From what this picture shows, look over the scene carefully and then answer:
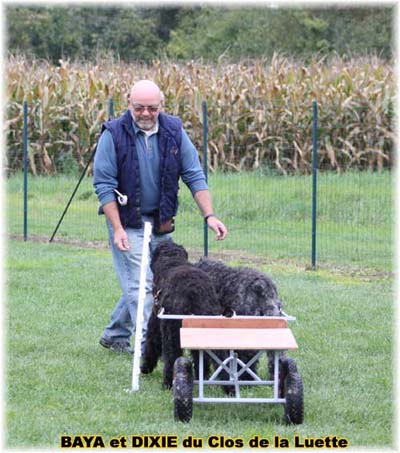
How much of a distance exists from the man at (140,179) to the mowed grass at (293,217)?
6743mm

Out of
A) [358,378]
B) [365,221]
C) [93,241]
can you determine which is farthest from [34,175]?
[358,378]

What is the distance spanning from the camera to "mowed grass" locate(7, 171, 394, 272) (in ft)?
49.7

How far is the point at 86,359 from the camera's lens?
27.6 feet

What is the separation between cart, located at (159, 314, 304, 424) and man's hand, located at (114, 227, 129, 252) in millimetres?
1011

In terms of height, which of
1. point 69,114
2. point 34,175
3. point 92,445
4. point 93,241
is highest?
point 69,114

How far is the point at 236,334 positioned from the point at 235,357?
220 mm

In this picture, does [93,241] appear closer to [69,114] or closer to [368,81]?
[69,114]

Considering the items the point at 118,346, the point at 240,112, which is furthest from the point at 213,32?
the point at 118,346

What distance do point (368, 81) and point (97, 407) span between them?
15.6 meters

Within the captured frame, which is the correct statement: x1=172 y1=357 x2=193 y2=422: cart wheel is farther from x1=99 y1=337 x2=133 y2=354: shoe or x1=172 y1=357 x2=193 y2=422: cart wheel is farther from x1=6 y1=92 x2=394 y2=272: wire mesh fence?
x1=6 y1=92 x2=394 y2=272: wire mesh fence

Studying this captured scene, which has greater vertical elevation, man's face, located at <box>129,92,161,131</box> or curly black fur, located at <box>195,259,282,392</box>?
man's face, located at <box>129,92,161,131</box>

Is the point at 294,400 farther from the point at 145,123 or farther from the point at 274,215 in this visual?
the point at 274,215

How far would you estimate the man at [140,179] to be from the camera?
7797mm

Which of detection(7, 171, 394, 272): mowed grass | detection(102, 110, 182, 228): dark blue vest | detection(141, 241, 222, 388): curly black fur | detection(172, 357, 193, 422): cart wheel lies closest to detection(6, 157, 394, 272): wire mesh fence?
detection(7, 171, 394, 272): mowed grass
